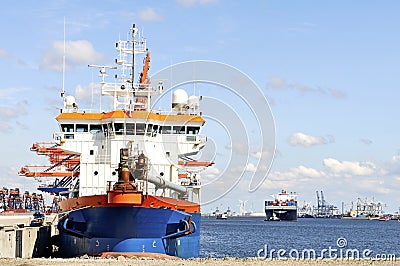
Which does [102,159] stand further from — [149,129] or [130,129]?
[149,129]

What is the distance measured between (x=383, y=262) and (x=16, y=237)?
19947mm

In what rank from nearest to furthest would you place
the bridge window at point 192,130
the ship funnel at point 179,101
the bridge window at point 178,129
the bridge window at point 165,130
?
the bridge window at point 165,130 → the bridge window at point 178,129 → the bridge window at point 192,130 → the ship funnel at point 179,101

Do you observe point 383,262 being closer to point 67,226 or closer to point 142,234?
point 142,234

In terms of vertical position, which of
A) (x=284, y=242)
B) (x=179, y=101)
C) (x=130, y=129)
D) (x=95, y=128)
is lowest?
(x=284, y=242)

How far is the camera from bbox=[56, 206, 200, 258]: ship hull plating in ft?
106

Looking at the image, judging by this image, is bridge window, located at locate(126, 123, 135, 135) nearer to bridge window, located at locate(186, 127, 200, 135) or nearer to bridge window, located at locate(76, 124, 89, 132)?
bridge window, located at locate(76, 124, 89, 132)

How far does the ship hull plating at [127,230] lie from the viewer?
32.3 metres

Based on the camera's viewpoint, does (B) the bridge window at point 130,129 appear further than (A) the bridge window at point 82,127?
No

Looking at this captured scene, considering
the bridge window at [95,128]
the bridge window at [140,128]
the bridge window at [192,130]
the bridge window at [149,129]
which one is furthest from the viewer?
the bridge window at [192,130]

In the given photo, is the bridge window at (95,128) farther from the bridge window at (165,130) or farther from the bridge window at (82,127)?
the bridge window at (165,130)

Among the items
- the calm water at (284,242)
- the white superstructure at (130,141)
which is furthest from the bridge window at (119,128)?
the calm water at (284,242)

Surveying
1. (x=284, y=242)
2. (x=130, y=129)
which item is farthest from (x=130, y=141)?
(x=284, y=242)

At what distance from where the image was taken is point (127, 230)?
32.5 meters

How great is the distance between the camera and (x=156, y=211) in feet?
107
